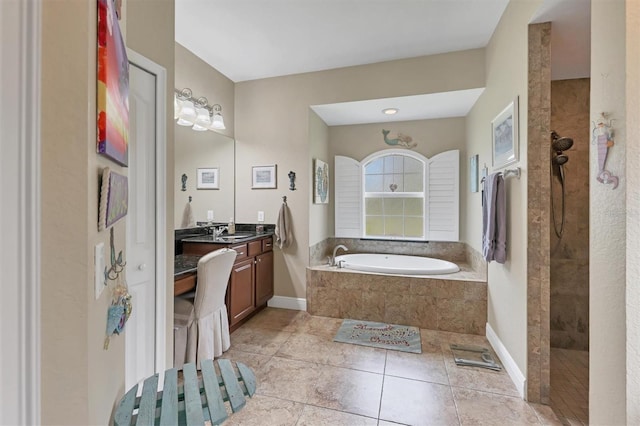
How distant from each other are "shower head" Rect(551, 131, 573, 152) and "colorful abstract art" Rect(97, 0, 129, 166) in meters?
2.91

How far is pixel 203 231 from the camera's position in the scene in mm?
3250

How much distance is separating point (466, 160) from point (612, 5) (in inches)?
109

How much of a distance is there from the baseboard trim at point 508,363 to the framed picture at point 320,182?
7.41 feet

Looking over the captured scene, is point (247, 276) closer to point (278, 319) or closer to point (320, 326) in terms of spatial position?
point (278, 319)

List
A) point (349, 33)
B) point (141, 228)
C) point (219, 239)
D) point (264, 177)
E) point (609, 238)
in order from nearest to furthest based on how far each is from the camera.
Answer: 1. point (609, 238)
2. point (141, 228)
3. point (349, 33)
4. point (219, 239)
5. point (264, 177)

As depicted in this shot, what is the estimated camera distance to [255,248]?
3162 mm

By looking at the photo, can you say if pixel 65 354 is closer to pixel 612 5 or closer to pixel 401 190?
pixel 612 5

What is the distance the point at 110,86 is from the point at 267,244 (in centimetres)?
267

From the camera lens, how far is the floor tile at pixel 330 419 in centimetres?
168

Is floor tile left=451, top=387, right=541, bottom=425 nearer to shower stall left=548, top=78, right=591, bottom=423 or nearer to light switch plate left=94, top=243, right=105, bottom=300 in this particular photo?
shower stall left=548, top=78, right=591, bottom=423

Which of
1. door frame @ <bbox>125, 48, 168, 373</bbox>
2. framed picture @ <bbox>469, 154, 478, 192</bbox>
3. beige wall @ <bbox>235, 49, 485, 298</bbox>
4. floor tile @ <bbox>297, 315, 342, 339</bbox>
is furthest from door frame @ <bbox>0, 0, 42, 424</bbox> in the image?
framed picture @ <bbox>469, 154, 478, 192</bbox>

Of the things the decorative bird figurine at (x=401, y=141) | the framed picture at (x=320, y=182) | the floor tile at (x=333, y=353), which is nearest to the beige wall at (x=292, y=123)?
the framed picture at (x=320, y=182)

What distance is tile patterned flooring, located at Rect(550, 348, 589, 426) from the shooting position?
1.77 m

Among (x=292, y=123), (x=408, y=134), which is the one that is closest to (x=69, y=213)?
(x=292, y=123)
